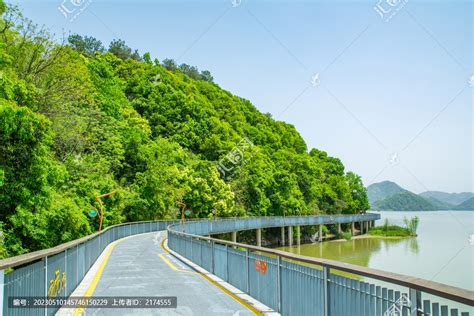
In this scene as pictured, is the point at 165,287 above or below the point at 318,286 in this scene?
below

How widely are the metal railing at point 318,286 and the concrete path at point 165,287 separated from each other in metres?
0.65

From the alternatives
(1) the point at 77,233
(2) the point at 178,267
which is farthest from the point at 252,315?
(1) the point at 77,233

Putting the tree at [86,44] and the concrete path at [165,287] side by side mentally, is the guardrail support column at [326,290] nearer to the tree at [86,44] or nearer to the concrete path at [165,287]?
the concrete path at [165,287]

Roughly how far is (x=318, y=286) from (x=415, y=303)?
271cm

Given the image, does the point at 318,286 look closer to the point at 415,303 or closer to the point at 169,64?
the point at 415,303

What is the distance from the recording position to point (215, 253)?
52.0ft

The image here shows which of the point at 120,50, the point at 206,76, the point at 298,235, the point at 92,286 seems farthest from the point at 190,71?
the point at 92,286

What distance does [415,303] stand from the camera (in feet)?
16.8

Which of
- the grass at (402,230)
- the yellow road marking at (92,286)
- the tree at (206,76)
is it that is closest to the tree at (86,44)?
the tree at (206,76)

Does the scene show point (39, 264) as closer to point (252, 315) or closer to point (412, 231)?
point (252, 315)

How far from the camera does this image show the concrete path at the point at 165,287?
1000 centimetres

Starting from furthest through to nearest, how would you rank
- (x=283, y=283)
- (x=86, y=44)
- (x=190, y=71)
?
(x=190, y=71) < (x=86, y=44) < (x=283, y=283)

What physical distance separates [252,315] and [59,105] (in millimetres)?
31436

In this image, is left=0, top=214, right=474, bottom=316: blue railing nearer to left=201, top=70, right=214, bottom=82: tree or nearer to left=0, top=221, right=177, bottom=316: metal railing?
left=0, top=221, right=177, bottom=316: metal railing
